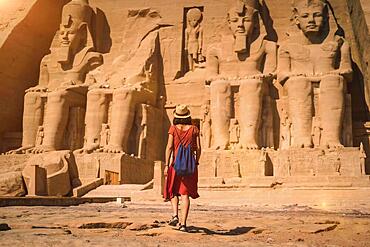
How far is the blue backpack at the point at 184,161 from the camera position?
4.79m

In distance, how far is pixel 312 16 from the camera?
17.0m

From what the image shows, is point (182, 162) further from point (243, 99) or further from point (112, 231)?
point (243, 99)

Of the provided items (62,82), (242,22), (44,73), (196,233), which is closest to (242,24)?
(242,22)

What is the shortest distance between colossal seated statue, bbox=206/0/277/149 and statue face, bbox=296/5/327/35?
3.86 ft

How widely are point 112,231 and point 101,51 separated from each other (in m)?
15.7

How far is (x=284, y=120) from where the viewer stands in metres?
17.0

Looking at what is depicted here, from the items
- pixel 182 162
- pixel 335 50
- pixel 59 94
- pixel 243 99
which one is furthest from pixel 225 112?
pixel 182 162

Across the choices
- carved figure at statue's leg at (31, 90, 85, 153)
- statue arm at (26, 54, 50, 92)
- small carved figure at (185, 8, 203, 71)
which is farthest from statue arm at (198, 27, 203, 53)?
statue arm at (26, 54, 50, 92)

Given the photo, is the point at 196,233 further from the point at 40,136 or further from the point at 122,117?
the point at 40,136

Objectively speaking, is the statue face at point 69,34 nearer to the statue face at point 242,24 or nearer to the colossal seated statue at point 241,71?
the colossal seated statue at point 241,71

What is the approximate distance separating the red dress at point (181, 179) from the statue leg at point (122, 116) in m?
A: 12.0

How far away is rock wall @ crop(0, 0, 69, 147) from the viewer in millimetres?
18312

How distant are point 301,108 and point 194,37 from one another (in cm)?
484

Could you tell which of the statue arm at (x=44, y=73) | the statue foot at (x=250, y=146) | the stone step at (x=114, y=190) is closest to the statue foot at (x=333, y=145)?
the statue foot at (x=250, y=146)
